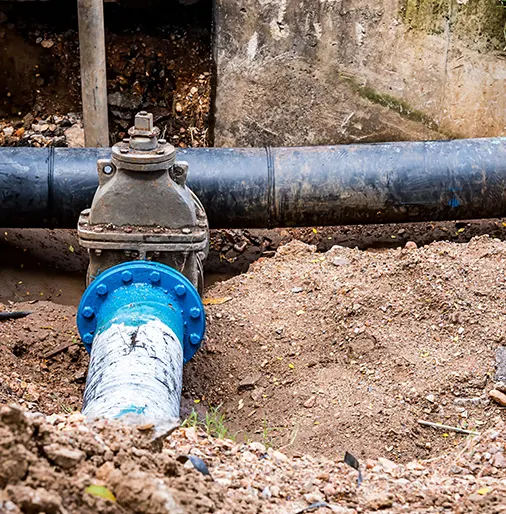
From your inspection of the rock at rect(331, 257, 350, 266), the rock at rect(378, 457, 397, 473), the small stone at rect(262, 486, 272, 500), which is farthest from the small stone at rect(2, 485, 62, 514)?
the rock at rect(331, 257, 350, 266)

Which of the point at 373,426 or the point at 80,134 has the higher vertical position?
the point at 80,134

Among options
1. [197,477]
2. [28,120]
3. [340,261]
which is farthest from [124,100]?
[197,477]

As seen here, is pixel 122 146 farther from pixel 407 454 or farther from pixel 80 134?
pixel 80 134

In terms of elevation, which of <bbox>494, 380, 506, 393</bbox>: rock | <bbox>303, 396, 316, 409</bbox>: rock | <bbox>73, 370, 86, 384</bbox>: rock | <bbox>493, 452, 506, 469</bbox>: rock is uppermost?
<bbox>493, 452, 506, 469</bbox>: rock

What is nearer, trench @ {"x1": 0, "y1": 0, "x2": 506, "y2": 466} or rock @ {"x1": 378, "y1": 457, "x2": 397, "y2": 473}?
rock @ {"x1": 378, "y1": 457, "x2": 397, "y2": 473}

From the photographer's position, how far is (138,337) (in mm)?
2951

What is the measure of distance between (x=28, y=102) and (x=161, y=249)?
323 cm

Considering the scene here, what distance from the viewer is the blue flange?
3.29 meters

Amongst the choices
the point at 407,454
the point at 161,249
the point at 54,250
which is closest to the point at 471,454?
the point at 407,454

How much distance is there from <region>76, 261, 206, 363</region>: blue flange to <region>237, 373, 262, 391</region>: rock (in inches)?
15.4

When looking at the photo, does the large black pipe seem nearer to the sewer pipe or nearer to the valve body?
the valve body

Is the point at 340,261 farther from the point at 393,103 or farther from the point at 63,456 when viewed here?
the point at 63,456

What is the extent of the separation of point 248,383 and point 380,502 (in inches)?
59.7

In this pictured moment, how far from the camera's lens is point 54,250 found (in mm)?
5238
